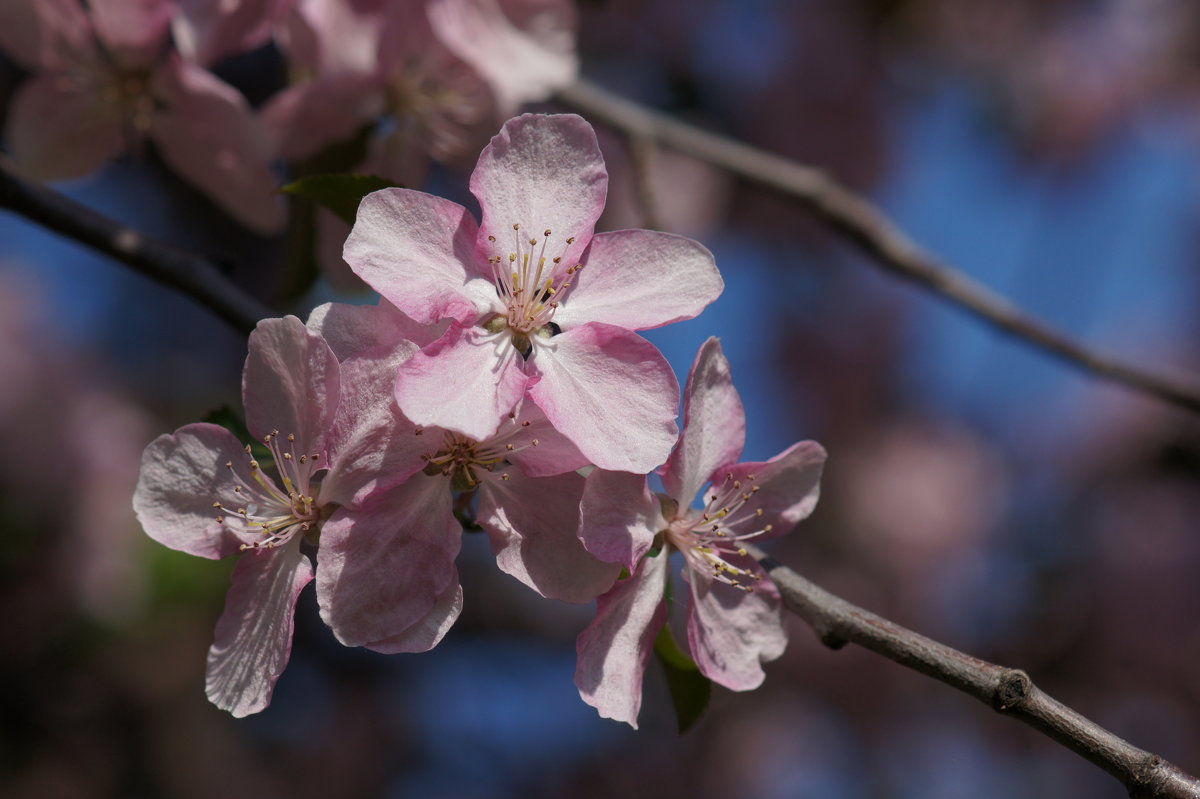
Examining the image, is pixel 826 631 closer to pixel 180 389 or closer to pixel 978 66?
pixel 180 389

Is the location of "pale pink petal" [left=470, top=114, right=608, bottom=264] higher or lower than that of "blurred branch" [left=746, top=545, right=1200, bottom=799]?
higher

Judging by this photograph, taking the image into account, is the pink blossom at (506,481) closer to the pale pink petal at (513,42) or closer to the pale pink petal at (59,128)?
the pale pink petal at (513,42)

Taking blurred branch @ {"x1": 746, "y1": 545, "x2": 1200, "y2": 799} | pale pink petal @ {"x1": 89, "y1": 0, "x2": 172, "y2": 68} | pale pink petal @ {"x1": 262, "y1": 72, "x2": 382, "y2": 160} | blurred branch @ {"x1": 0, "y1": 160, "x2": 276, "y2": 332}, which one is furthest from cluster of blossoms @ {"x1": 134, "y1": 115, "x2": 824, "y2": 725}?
pale pink petal @ {"x1": 89, "y1": 0, "x2": 172, "y2": 68}

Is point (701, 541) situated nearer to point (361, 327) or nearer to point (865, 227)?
point (361, 327)

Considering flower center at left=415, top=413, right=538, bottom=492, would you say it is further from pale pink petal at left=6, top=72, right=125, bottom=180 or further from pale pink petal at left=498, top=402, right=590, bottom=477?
pale pink petal at left=6, top=72, right=125, bottom=180

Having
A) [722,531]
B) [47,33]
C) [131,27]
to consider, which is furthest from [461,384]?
[47,33]
